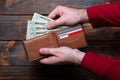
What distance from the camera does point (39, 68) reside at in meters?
1.05

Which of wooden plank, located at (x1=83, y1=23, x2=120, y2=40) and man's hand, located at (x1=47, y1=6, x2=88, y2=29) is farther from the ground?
man's hand, located at (x1=47, y1=6, x2=88, y2=29)

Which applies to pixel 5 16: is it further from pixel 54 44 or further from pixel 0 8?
pixel 54 44

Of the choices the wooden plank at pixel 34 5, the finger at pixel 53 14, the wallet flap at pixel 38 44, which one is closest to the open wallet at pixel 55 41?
the wallet flap at pixel 38 44

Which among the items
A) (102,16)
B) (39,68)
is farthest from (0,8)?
(102,16)

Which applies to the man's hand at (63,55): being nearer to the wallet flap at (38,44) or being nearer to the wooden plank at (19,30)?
the wallet flap at (38,44)

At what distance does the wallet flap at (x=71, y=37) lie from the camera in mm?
883

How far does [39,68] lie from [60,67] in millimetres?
91

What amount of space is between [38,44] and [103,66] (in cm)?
24

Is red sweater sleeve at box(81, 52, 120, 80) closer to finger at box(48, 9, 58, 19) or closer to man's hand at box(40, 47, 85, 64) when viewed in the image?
man's hand at box(40, 47, 85, 64)

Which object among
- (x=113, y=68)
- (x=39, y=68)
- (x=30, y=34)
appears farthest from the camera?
(x=39, y=68)

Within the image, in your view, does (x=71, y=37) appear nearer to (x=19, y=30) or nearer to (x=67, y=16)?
(x=67, y=16)

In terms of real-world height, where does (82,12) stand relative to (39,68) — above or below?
above

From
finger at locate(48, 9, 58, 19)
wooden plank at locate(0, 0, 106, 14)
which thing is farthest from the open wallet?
wooden plank at locate(0, 0, 106, 14)

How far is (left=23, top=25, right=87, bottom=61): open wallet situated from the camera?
0.87 metres
